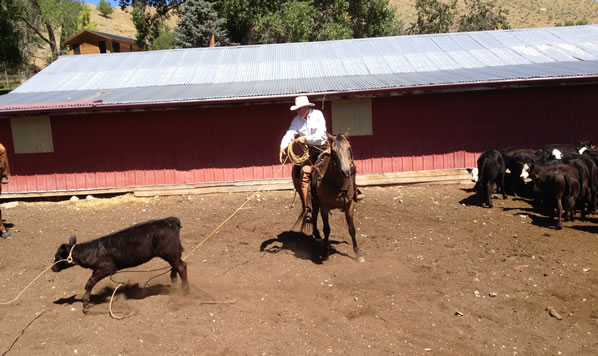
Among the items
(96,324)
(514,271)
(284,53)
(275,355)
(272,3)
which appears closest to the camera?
(275,355)

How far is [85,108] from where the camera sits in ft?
46.3

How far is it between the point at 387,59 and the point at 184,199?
340 inches

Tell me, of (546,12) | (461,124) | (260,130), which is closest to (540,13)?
(546,12)

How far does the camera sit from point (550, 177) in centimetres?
1050

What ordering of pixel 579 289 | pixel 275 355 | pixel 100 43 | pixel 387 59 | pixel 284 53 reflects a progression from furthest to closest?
1. pixel 100 43
2. pixel 284 53
3. pixel 387 59
4. pixel 579 289
5. pixel 275 355

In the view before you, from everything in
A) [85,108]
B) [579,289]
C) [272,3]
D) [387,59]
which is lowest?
[579,289]

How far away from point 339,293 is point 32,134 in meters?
11.7

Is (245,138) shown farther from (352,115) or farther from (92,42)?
(92,42)

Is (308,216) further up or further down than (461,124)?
further down

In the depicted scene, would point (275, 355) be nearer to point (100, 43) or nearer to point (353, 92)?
point (353, 92)

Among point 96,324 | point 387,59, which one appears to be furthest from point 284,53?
point 96,324

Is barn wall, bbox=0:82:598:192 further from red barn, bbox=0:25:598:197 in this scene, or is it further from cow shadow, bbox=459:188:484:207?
cow shadow, bbox=459:188:484:207

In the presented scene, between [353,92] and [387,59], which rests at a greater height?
[387,59]

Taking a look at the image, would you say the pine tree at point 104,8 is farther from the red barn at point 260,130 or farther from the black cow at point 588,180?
the black cow at point 588,180
